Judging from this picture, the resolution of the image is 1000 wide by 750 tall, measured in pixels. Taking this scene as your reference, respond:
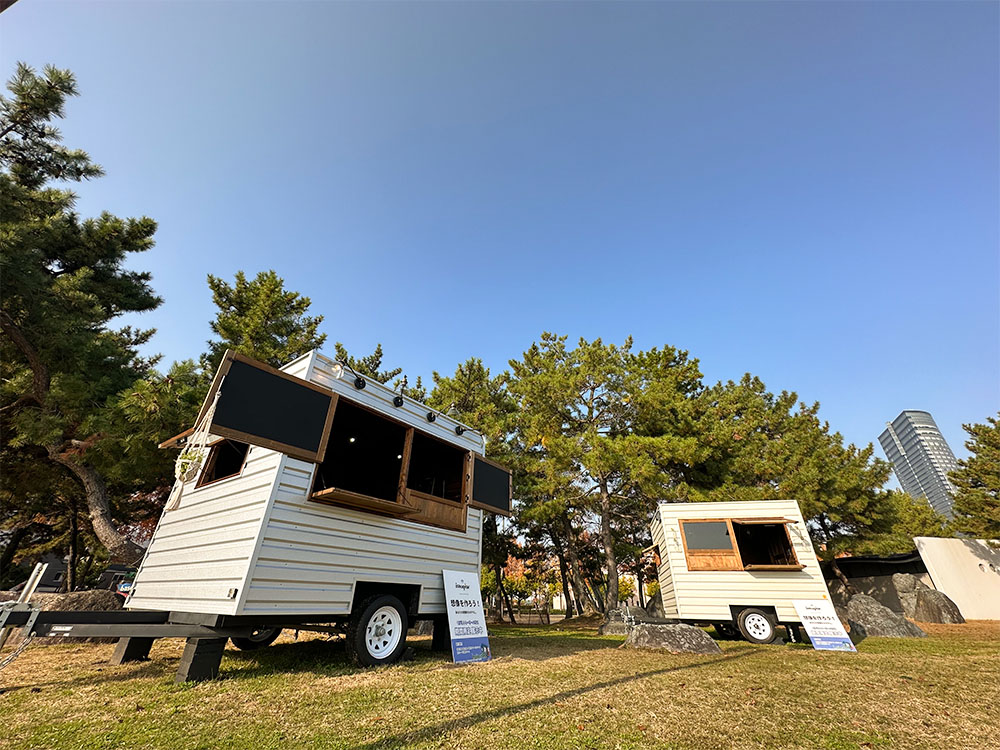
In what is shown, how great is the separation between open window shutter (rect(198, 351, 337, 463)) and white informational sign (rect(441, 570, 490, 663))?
3351 mm

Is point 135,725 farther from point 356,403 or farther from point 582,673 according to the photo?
point 582,673

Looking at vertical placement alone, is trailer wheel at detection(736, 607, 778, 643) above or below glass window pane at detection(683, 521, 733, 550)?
below

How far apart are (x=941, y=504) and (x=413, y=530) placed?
266m

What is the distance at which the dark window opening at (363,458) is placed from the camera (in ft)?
27.6

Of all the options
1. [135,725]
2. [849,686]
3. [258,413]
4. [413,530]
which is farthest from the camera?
[413,530]

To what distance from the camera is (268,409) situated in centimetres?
468

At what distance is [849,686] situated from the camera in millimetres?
5039

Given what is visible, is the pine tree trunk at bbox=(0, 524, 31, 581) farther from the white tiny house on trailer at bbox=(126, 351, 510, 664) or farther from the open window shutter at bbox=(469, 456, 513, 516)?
the open window shutter at bbox=(469, 456, 513, 516)

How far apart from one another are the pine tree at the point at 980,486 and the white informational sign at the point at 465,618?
2425 cm

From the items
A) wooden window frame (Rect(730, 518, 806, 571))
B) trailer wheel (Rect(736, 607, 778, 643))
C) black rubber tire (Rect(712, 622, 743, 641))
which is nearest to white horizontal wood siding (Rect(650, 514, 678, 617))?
black rubber tire (Rect(712, 622, 743, 641))

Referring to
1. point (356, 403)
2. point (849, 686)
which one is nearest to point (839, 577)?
point (849, 686)

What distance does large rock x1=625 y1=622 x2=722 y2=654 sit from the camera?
25.4ft

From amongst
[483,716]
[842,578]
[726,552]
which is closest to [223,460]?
[483,716]

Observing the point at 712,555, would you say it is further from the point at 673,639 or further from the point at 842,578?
the point at 842,578
